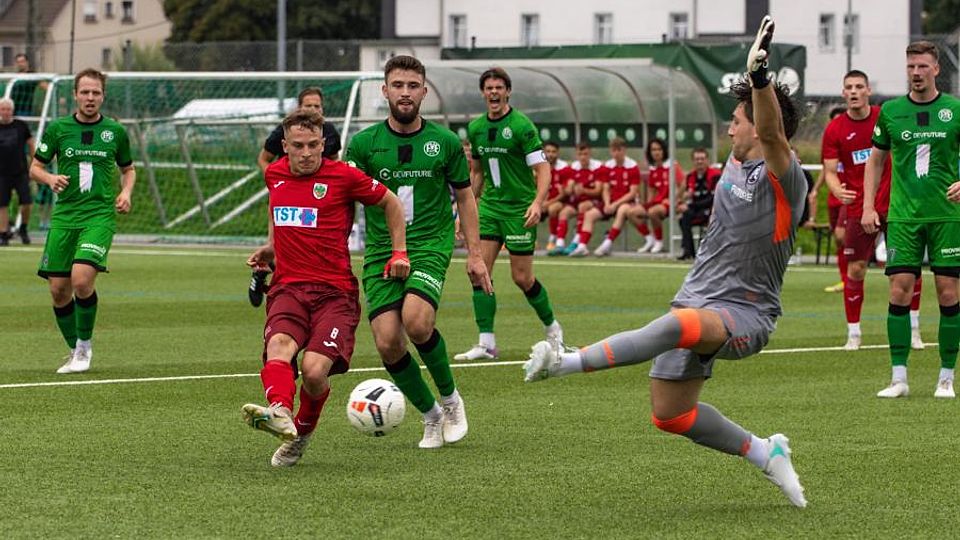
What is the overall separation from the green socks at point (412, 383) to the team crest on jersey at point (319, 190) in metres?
0.98

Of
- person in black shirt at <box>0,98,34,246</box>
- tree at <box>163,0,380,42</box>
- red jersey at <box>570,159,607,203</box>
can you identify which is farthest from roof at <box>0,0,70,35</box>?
red jersey at <box>570,159,607,203</box>

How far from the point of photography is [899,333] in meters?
11.8

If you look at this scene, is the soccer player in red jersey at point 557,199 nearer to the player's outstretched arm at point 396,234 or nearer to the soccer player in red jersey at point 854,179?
the soccer player in red jersey at point 854,179

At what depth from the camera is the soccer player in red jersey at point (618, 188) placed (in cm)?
2720

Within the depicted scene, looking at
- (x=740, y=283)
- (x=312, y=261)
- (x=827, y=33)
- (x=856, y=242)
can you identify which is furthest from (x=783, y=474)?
(x=827, y=33)

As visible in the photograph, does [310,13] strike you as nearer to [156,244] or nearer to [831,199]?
[156,244]

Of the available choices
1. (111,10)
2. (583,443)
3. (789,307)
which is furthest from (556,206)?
(111,10)

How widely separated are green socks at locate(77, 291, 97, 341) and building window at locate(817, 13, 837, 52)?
47.1 metres

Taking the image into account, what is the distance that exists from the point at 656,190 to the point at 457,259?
338 cm

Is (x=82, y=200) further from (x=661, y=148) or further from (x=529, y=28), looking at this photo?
(x=529, y=28)

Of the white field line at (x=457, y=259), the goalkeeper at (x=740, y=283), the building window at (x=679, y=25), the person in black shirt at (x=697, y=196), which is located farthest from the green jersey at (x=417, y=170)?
the building window at (x=679, y=25)

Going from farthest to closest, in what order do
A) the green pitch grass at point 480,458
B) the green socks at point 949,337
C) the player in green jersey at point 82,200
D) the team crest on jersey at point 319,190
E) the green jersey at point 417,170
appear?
the player in green jersey at point 82,200, the green socks at point 949,337, the green jersey at point 417,170, the team crest on jersey at point 319,190, the green pitch grass at point 480,458

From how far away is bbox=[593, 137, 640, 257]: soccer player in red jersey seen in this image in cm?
2720

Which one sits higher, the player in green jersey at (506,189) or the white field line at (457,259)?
the player in green jersey at (506,189)
